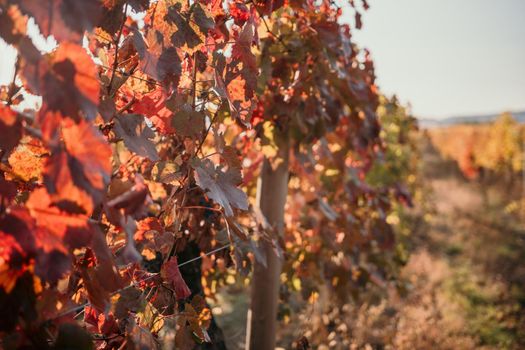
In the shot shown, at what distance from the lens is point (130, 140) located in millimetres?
829

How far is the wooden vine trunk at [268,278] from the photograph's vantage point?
1927 mm

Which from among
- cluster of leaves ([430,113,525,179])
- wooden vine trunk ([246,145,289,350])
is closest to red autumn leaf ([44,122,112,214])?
wooden vine trunk ([246,145,289,350])

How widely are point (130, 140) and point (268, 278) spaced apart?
126 cm

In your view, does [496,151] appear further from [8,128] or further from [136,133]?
[8,128]

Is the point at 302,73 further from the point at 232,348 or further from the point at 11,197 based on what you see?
the point at 232,348

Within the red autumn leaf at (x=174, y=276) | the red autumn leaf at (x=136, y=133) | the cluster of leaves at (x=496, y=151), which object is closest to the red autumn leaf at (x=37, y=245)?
the red autumn leaf at (x=136, y=133)

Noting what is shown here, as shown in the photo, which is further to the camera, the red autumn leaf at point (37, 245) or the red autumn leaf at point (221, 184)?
the red autumn leaf at point (221, 184)

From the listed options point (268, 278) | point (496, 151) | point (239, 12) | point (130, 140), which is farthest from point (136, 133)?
point (496, 151)

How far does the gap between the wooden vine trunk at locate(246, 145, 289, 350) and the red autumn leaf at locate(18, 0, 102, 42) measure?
140 cm

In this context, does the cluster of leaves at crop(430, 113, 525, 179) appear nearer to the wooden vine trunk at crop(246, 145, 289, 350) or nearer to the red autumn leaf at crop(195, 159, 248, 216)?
the wooden vine trunk at crop(246, 145, 289, 350)

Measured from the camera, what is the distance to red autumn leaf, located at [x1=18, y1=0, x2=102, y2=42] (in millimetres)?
547

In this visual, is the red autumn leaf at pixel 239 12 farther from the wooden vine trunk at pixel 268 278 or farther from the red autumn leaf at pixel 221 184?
the wooden vine trunk at pixel 268 278

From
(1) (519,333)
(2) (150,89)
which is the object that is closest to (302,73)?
(2) (150,89)

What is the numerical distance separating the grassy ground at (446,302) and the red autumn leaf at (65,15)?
1.57 meters
